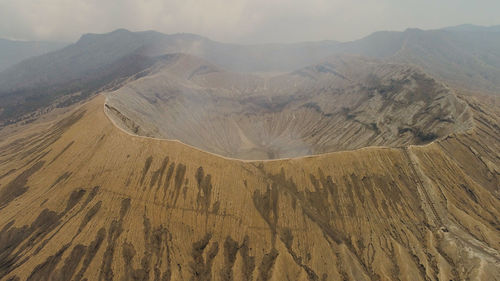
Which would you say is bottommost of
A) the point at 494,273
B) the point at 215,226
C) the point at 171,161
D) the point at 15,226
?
the point at 494,273

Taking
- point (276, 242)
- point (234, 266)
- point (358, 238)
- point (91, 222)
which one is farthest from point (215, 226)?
point (358, 238)

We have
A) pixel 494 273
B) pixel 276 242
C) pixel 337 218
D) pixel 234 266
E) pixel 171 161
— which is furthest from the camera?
pixel 171 161

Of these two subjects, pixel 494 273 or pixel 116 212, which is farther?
pixel 116 212

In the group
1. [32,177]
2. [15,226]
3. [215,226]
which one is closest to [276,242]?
[215,226]

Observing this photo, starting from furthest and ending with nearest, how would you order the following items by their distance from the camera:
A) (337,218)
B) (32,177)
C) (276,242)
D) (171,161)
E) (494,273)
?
(32,177)
(171,161)
(337,218)
(276,242)
(494,273)

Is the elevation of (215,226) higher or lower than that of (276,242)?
higher

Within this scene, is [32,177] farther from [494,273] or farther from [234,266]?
[494,273]
